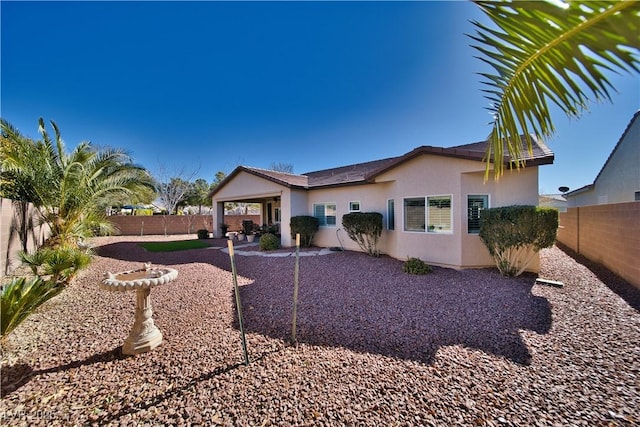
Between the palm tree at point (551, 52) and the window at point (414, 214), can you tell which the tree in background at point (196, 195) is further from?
the palm tree at point (551, 52)

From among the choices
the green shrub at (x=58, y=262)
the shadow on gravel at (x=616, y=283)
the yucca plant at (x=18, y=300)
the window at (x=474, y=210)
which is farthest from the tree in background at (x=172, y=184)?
the shadow on gravel at (x=616, y=283)

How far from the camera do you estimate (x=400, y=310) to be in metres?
5.64

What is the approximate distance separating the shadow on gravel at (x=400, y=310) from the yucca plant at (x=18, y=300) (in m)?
3.33

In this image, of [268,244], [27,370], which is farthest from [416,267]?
[27,370]

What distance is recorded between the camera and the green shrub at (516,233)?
23.7ft

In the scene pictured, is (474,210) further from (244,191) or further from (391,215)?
(244,191)

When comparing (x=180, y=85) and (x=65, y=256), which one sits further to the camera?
(x=180, y=85)

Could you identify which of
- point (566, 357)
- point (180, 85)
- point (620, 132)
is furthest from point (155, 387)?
point (620, 132)

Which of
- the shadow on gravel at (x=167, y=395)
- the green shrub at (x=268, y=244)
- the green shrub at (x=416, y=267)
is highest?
the green shrub at (x=268, y=244)

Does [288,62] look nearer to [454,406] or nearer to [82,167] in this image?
[82,167]

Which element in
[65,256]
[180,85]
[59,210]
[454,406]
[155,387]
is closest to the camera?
[454,406]

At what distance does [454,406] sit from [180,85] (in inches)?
685

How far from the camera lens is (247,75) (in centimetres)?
1290

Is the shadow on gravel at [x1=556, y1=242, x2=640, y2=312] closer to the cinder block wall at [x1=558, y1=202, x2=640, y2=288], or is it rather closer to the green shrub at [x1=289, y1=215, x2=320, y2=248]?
the cinder block wall at [x1=558, y1=202, x2=640, y2=288]
